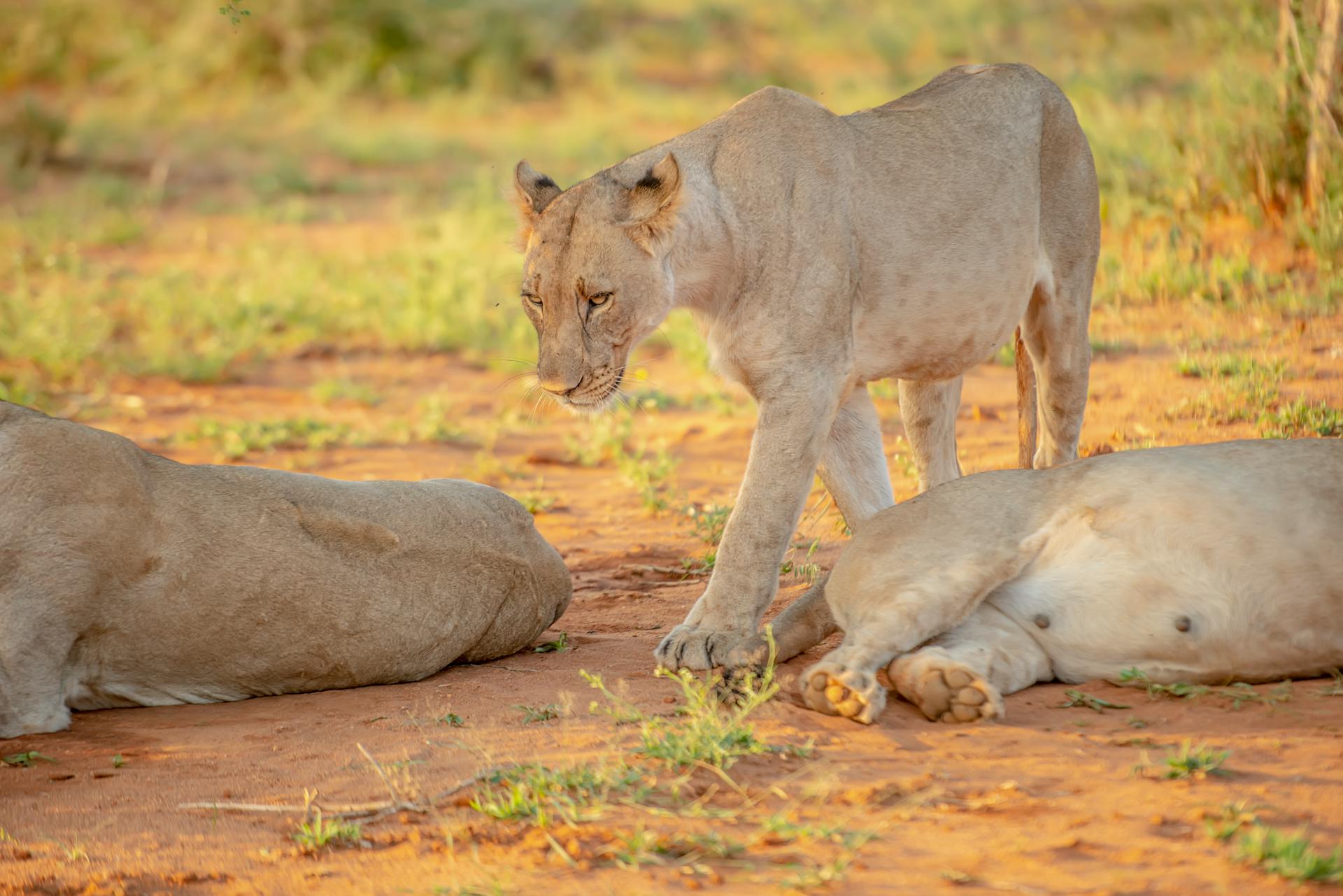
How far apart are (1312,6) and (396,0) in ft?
43.4

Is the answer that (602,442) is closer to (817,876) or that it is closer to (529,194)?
(529,194)

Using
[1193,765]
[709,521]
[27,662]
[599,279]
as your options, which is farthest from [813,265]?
[27,662]

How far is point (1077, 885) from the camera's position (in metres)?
2.72

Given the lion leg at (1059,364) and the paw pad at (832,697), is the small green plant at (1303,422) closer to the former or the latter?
the lion leg at (1059,364)

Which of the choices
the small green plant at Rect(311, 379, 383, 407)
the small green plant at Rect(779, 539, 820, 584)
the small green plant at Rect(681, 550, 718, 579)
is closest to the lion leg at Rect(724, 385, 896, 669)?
the small green plant at Rect(779, 539, 820, 584)

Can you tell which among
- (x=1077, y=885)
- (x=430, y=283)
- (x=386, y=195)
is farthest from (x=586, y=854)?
(x=386, y=195)

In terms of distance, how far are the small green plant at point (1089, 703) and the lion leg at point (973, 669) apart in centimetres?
14

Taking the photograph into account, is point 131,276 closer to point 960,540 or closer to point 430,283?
point 430,283

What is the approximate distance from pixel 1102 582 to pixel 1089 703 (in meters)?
0.32

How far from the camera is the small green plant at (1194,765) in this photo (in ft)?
10.5

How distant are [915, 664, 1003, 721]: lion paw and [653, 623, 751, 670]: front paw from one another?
72cm

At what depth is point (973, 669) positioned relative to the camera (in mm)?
3762

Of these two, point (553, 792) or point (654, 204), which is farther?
point (654, 204)

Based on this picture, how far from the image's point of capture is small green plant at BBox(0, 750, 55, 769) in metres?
3.89
